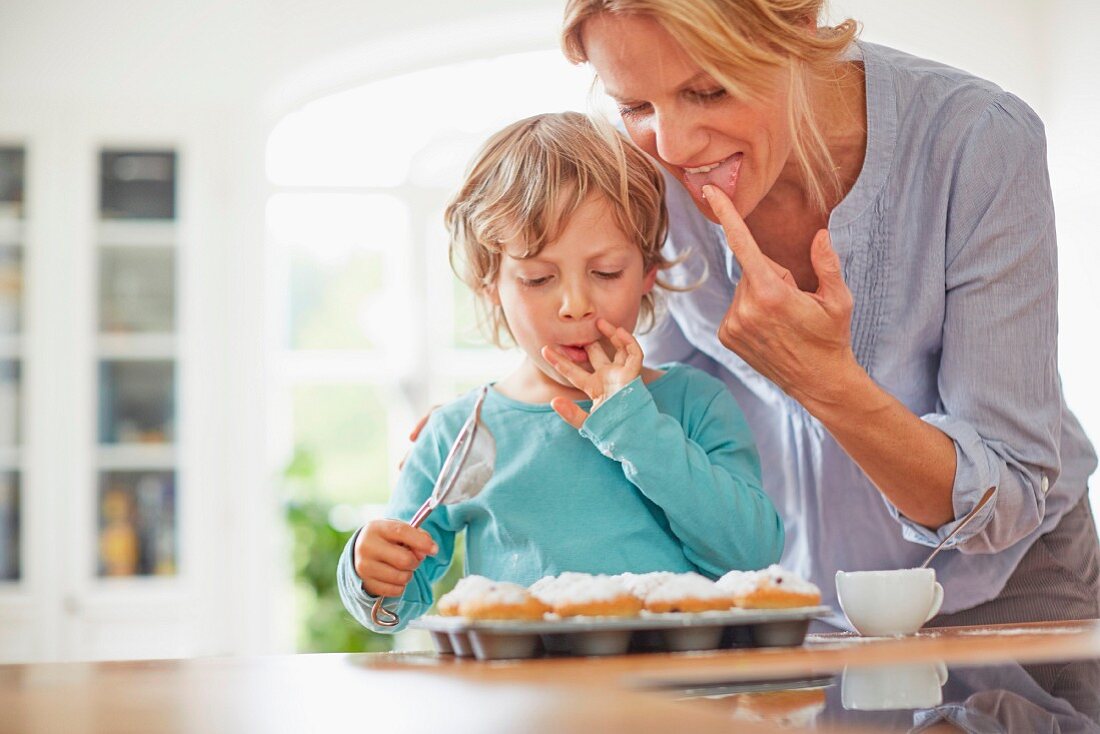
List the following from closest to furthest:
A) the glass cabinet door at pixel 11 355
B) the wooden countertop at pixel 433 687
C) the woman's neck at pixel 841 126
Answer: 1. the wooden countertop at pixel 433 687
2. the woman's neck at pixel 841 126
3. the glass cabinet door at pixel 11 355

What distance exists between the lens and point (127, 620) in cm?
438

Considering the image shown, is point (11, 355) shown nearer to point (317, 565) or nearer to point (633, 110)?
point (317, 565)

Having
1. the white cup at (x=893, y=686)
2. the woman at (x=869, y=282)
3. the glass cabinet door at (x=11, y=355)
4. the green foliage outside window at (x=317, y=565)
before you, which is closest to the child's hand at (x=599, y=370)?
the woman at (x=869, y=282)

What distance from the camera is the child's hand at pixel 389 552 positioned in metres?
1.12

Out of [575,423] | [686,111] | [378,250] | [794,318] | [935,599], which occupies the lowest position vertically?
[935,599]

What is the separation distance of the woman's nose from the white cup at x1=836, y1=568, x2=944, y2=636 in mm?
492

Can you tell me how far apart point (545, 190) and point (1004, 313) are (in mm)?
544

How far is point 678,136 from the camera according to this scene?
127cm

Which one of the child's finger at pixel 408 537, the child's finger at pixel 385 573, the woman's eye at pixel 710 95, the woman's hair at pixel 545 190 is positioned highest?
the woman's eye at pixel 710 95

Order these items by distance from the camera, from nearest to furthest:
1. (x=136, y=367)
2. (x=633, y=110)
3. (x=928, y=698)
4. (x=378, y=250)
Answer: (x=928, y=698) → (x=633, y=110) → (x=136, y=367) → (x=378, y=250)

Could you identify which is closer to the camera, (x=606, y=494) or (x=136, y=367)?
(x=606, y=494)

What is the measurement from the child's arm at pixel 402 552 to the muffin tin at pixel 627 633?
0.69 feet

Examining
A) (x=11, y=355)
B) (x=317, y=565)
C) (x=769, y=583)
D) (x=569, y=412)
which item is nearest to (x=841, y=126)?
(x=569, y=412)

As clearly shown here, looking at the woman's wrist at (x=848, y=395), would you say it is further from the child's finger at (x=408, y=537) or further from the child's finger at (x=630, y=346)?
the child's finger at (x=408, y=537)
